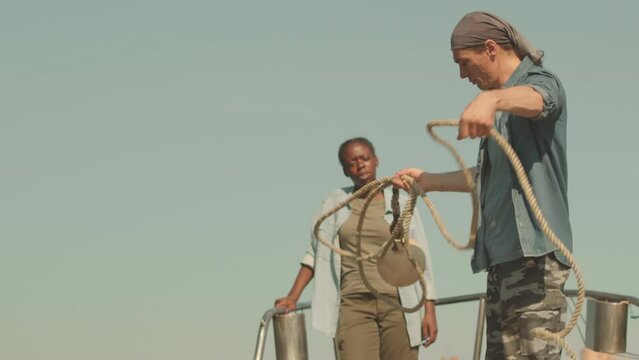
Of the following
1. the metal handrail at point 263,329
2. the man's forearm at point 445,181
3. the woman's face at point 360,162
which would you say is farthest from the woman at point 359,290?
the man's forearm at point 445,181

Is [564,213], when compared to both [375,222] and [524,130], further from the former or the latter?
[375,222]

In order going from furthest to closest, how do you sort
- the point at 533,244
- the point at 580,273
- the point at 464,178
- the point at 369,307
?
1. the point at 369,307
2. the point at 464,178
3. the point at 533,244
4. the point at 580,273

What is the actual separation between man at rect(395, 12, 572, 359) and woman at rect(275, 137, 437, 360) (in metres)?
2.60

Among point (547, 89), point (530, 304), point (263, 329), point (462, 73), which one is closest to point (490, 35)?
point (462, 73)

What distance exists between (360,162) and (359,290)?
70 cm

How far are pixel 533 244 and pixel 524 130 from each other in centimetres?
36

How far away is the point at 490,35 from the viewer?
4.28m

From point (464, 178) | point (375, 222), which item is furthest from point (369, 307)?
point (464, 178)

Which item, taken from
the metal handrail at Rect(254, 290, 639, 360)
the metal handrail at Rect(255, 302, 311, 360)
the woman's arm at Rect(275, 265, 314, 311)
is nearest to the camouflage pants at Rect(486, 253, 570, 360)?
the metal handrail at Rect(254, 290, 639, 360)

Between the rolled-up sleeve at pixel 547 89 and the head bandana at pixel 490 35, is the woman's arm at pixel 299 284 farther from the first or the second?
the rolled-up sleeve at pixel 547 89

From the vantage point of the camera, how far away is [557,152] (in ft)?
13.7

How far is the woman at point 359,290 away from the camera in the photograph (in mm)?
6941

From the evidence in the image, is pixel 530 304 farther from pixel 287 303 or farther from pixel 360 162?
pixel 287 303

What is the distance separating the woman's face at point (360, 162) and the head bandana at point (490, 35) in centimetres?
289
